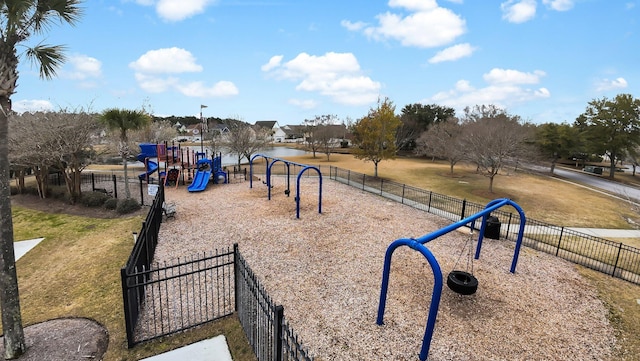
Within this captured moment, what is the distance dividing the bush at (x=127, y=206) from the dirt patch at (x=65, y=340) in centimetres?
918

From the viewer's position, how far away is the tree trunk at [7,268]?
15.5 ft

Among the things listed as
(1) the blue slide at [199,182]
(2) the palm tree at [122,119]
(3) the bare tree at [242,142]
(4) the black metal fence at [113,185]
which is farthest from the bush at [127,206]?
(3) the bare tree at [242,142]

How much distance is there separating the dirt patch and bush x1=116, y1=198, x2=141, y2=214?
9179 mm

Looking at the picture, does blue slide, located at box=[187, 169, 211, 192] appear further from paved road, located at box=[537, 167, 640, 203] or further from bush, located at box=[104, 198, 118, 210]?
paved road, located at box=[537, 167, 640, 203]

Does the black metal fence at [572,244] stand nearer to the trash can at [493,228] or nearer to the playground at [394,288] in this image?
the trash can at [493,228]

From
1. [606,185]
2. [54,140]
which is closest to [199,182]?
[54,140]

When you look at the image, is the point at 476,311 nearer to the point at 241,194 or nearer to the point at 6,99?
the point at 6,99

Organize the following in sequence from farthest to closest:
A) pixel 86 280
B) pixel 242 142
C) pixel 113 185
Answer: pixel 242 142 → pixel 113 185 → pixel 86 280

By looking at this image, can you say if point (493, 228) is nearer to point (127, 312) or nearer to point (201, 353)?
point (201, 353)

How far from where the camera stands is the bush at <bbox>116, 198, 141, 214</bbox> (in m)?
14.5

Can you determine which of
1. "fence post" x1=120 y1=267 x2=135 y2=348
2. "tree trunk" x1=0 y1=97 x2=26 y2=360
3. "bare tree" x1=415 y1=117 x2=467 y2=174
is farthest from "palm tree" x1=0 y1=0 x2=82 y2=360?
"bare tree" x1=415 y1=117 x2=467 y2=174

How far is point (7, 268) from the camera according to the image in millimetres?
4930

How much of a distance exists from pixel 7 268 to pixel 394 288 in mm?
8130

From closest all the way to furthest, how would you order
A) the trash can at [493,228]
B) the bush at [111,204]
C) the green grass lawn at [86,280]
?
the green grass lawn at [86,280] → the trash can at [493,228] → the bush at [111,204]
